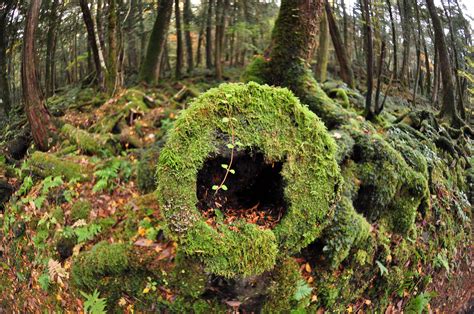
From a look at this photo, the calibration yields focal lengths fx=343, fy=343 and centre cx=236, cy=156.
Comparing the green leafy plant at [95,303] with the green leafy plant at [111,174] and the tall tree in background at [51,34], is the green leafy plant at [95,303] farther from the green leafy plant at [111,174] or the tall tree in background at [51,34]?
the tall tree in background at [51,34]

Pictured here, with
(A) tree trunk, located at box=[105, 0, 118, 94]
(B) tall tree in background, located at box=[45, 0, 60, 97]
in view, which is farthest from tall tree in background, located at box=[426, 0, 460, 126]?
(B) tall tree in background, located at box=[45, 0, 60, 97]

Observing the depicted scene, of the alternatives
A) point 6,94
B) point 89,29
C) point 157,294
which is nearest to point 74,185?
point 157,294

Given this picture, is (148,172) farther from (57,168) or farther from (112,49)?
(112,49)

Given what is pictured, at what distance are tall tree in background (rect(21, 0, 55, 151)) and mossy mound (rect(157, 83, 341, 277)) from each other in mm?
5680

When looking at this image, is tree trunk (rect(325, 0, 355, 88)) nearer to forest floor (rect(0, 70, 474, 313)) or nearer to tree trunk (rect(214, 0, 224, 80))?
tree trunk (rect(214, 0, 224, 80))

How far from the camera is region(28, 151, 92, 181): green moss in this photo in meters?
5.97

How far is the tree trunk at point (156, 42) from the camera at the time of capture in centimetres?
1131

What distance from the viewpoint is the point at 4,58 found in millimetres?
8664

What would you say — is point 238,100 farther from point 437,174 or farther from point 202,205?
point 437,174

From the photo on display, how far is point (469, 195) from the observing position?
7.75m

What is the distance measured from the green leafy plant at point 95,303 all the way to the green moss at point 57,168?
263 cm

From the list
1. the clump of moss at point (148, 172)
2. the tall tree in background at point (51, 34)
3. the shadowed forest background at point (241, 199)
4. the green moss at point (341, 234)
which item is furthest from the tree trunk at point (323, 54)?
the tall tree in background at point (51, 34)

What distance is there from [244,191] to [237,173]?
266 millimetres

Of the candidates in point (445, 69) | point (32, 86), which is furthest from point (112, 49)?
point (445, 69)
